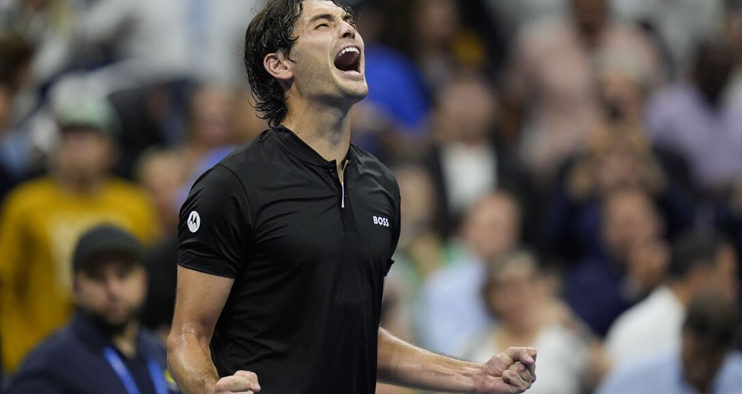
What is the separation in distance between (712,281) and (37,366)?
3.86m

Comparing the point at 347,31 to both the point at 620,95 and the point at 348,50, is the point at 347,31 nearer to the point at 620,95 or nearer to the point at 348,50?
the point at 348,50

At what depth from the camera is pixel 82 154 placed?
8906mm

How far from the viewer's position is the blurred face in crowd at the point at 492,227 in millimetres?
9453

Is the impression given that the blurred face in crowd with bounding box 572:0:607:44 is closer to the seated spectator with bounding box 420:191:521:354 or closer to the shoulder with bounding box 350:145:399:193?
the seated spectator with bounding box 420:191:521:354

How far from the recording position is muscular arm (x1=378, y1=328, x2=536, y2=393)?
416 cm

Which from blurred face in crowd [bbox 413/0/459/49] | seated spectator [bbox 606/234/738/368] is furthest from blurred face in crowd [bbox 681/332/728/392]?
blurred face in crowd [bbox 413/0/459/49]

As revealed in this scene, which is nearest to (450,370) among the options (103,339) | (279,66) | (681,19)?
(279,66)

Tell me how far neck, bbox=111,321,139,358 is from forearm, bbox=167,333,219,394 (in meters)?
1.99

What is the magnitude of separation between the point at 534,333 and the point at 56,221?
2.87 m

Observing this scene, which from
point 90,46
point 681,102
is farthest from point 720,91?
point 90,46

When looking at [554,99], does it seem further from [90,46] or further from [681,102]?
[90,46]

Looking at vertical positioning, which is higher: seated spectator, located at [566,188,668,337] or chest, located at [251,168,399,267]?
seated spectator, located at [566,188,668,337]

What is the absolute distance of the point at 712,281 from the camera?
8.00m

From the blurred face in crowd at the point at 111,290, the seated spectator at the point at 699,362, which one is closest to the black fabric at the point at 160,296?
the blurred face in crowd at the point at 111,290
